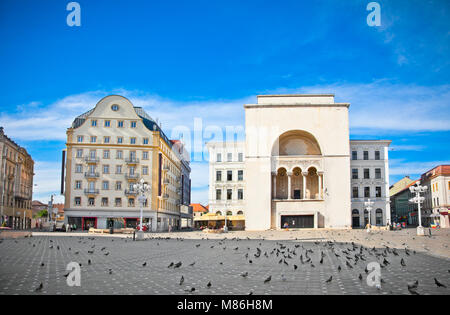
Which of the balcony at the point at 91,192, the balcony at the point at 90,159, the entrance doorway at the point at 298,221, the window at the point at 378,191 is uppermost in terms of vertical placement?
the balcony at the point at 90,159

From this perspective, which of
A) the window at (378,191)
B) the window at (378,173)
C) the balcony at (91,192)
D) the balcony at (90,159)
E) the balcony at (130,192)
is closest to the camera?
the balcony at (91,192)

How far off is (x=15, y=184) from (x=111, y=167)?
75.1ft

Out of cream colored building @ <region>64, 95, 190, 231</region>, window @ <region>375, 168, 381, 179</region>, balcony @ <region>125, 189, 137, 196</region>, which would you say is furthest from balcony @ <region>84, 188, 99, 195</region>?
window @ <region>375, 168, 381, 179</region>

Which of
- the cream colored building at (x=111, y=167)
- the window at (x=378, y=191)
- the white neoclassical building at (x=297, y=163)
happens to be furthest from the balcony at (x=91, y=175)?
the window at (x=378, y=191)

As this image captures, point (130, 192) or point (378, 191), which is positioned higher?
point (378, 191)

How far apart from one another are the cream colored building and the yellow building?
12.0 m

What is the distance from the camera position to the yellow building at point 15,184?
6512 centimetres

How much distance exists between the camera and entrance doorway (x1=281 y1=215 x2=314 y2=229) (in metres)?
59.1

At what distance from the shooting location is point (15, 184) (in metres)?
72.6

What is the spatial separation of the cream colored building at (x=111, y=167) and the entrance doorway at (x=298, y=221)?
63.5 feet

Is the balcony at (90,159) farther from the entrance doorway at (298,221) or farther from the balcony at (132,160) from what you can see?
the entrance doorway at (298,221)

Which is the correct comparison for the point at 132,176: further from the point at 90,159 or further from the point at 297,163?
the point at 297,163

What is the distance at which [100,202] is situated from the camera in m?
60.8

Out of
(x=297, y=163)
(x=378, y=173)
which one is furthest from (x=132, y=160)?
(x=378, y=173)
